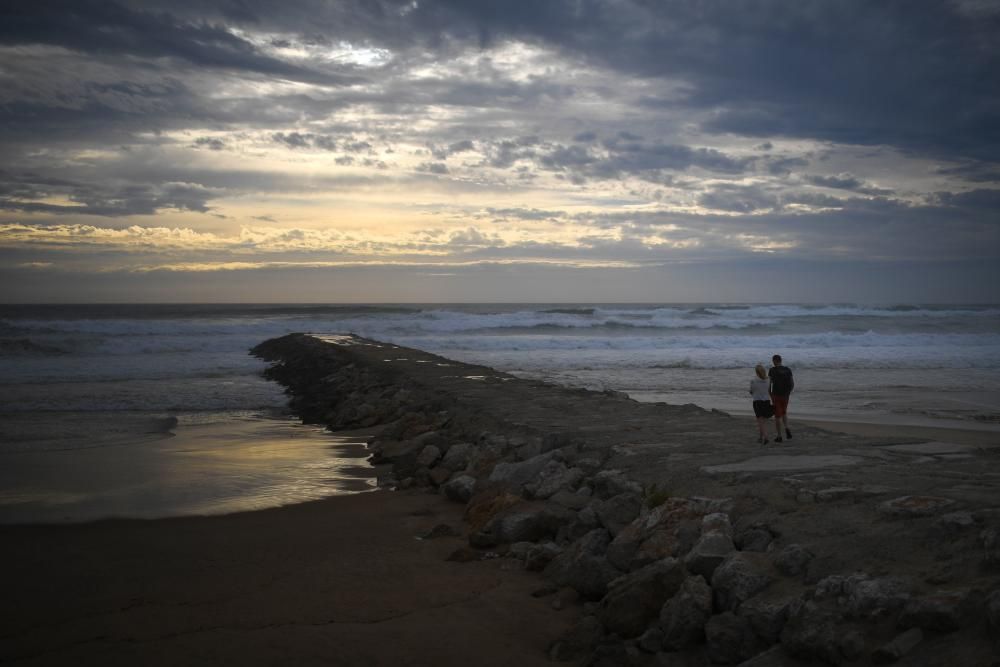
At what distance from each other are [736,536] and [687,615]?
80cm

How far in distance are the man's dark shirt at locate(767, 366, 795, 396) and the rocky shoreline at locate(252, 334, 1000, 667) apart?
49cm

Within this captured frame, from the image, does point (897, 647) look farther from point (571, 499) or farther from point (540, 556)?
point (571, 499)

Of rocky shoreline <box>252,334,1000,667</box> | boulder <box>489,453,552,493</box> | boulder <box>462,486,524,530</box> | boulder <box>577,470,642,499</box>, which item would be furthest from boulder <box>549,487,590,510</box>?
boulder <box>489,453,552,493</box>

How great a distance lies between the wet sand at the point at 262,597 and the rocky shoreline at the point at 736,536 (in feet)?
1.08

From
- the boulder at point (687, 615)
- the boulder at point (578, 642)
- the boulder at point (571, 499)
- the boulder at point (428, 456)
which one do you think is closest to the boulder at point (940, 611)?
the boulder at point (687, 615)

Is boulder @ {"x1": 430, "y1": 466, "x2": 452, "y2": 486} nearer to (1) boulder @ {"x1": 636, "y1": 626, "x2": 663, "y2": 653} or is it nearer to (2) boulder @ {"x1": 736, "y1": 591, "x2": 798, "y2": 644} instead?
(1) boulder @ {"x1": 636, "y1": 626, "x2": 663, "y2": 653}

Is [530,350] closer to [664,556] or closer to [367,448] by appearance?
[367,448]

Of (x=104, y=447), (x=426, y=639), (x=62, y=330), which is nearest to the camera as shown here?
(x=426, y=639)

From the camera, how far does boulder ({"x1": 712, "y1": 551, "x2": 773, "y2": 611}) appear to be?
3.74m

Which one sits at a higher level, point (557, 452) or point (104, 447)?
point (557, 452)

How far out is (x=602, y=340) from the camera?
1309 inches

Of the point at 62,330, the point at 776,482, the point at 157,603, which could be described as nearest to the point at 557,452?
the point at 776,482

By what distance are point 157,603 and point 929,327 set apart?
5212 centimetres

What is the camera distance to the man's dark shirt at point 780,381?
7.10 m
